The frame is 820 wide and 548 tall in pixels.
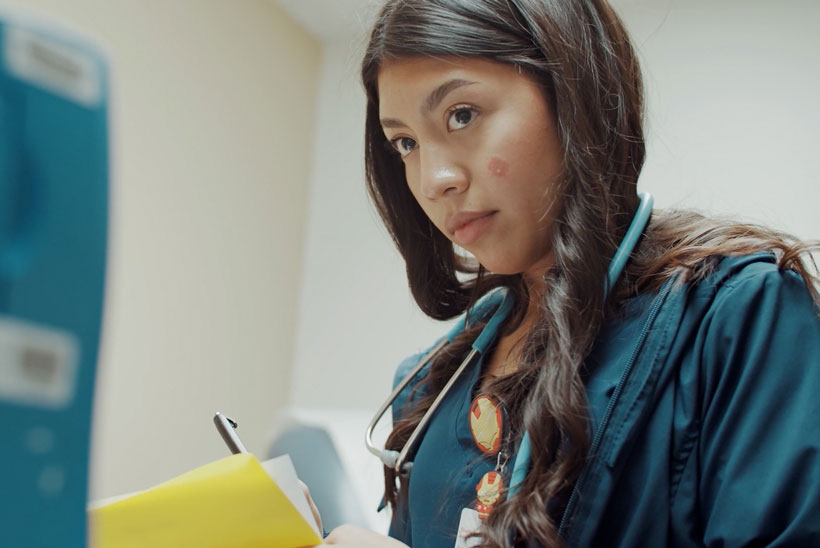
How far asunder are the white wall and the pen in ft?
3.35

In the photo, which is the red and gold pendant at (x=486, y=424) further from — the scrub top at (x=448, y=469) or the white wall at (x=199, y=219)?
the white wall at (x=199, y=219)

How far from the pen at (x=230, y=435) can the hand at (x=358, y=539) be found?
0.35 ft

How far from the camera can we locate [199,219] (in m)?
2.04

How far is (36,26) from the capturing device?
8.2 inches

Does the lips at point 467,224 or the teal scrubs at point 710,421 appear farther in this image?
the lips at point 467,224

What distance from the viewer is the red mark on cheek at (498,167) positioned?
752 millimetres

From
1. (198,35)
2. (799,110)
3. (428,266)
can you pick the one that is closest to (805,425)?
(428,266)

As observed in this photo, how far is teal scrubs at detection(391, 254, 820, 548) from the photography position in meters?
0.56

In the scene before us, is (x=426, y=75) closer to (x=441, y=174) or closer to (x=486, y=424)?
(x=441, y=174)

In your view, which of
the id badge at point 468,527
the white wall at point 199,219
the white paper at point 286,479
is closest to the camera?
the white paper at point 286,479

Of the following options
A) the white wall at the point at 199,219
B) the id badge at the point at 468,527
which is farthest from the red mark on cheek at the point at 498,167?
the white wall at the point at 199,219

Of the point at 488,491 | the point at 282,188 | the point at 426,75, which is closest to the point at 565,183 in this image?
the point at 426,75

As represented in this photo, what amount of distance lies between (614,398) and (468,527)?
20cm

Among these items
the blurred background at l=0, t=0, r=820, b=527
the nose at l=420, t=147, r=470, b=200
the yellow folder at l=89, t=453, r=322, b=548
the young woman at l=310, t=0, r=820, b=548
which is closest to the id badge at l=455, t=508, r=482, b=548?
the young woman at l=310, t=0, r=820, b=548
